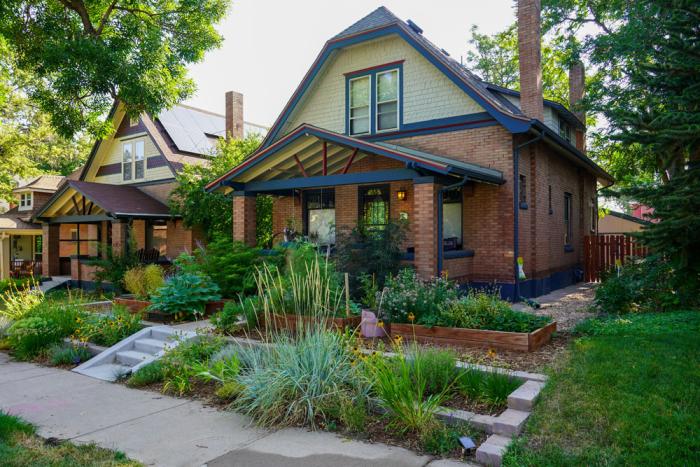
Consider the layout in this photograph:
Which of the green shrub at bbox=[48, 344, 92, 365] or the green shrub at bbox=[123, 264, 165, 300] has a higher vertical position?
the green shrub at bbox=[123, 264, 165, 300]

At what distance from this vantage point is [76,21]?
12570 mm

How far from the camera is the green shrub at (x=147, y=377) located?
21.6 ft

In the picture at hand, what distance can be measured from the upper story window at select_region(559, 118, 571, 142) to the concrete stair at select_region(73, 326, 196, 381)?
1405 cm

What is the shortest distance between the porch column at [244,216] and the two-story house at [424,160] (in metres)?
0.03

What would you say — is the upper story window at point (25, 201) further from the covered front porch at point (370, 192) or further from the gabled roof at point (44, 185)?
the covered front porch at point (370, 192)

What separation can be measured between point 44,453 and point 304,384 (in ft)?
7.88

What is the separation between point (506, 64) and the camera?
105 feet

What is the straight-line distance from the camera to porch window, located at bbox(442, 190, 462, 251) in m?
12.7

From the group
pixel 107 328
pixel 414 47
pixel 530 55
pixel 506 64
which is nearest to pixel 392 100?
pixel 414 47

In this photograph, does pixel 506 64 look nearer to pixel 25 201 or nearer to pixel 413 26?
pixel 413 26

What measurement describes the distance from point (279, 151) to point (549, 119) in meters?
8.91

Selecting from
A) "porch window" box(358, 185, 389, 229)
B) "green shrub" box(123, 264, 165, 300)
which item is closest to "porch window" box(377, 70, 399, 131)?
Answer: "porch window" box(358, 185, 389, 229)

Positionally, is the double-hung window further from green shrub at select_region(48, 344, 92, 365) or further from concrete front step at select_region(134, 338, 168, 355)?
green shrub at select_region(48, 344, 92, 365)

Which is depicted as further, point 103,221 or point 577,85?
point 103,221
